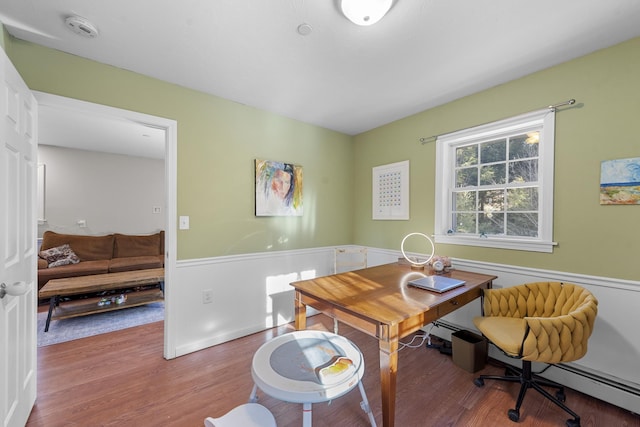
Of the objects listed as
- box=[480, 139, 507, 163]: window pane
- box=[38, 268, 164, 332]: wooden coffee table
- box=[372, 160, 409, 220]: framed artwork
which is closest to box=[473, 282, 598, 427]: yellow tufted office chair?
box=[480, 139, 507, 163]: window pane

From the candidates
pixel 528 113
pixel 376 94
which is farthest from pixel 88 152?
pixel 528 113

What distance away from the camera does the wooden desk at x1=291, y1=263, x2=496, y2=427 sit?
1337mm

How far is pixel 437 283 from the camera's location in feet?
6.28

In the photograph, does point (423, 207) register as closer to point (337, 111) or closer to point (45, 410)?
point (337, 111)

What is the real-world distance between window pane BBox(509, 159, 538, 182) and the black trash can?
1408 mm

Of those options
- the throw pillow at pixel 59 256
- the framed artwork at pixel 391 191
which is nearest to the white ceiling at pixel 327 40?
the framed artwork at pixel 391 191

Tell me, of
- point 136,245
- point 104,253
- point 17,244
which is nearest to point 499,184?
point 17,244

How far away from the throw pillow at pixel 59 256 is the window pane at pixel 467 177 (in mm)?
5373

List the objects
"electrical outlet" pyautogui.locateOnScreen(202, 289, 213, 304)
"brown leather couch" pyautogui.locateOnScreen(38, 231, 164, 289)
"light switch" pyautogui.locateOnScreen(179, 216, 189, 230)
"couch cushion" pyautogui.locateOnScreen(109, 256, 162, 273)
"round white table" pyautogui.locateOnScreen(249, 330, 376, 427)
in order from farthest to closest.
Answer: "couch cushion" pyautogui.locateOnScreen(109, 256, 162, 273) → "brown leather couch" pyautogui.locateOnScreen(38, 231, 164, 289) → "electrical outlet" pyautogui.locateOnScreen(202, 289, 213, 304) → "light switch" pyautogui.locateOnScreen(179, 216, 189, 230) → "round white table" pyautogui.locateOnScreen(249, 330, 376, 427)

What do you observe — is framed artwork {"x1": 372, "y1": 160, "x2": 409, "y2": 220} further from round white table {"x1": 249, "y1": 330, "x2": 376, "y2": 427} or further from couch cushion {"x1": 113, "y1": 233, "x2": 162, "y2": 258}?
couch cushion {"x1": 113, "y1": 233, "x2": 162, "y2": 258}

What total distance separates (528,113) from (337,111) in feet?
5.60

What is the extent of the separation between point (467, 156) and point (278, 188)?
6.55 feet

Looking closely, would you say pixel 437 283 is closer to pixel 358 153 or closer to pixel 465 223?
pixel 465 223

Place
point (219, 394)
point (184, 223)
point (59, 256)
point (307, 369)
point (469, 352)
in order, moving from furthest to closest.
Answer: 1. point (59, 256)
2. point (184, 223)
3. point (469, 352)
4. point (219, 394)
5. point (307, 369)
